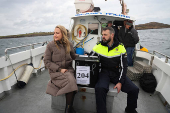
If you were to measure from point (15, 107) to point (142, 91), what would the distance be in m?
3.45

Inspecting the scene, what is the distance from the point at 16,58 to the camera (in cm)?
343

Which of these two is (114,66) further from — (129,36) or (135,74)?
(129,36)

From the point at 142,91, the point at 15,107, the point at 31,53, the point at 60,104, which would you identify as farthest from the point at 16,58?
the point at 142,91

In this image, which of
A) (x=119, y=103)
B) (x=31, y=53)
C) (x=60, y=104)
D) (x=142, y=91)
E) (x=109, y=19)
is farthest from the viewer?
(x=109, y=19)

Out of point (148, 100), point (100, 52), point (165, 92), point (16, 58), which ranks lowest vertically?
point (148, 100)

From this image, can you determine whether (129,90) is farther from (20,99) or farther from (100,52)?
(20,99)

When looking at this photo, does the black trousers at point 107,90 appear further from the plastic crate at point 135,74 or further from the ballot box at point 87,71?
the plastic crate at point 135,74

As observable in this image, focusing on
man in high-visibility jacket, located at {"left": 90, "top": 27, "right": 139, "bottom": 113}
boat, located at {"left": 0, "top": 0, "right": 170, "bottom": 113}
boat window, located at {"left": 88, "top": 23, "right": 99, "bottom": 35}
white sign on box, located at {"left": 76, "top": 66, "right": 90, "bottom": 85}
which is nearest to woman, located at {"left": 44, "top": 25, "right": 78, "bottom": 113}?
white sign on box, located at {"left": 76, "top": 66, "right": 90, "bottom": 85}

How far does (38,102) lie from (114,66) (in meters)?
2.05

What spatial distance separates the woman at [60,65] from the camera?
2105mm

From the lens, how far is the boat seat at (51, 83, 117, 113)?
2.27 metres

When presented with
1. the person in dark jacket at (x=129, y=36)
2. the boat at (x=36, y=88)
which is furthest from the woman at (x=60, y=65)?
the person in dark jacket at (x=129, y=36)

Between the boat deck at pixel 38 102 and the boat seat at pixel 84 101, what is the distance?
22 centimetres

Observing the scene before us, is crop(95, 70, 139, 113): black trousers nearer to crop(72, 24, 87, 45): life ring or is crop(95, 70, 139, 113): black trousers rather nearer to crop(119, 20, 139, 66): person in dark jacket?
crop(119, 20, 139, 66): person in dark jacket
